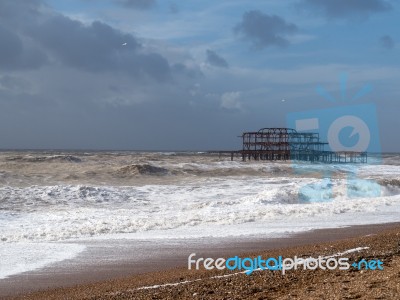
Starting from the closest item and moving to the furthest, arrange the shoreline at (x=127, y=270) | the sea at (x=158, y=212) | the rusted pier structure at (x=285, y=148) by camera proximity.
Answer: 1. the shoreline at (x=127, y=270)
2. the sea at (x=158, y=212)
3. the rusted pier structure at (x=285, y=148)

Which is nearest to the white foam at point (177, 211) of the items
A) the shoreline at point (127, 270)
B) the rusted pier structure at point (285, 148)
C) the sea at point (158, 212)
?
the sea at point (158, 212)

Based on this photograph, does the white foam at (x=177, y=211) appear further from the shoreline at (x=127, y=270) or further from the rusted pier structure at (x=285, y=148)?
the rusted pier structure at (x=285, y=148)

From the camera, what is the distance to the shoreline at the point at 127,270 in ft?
25.6

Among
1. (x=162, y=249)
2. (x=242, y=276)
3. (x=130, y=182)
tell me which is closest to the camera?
(x=242, y=276)

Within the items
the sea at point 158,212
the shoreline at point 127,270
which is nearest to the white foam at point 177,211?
the sea at point 158,212

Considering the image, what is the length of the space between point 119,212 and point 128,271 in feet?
29.0

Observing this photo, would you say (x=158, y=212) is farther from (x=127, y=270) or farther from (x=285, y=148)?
(x=285, y=148)

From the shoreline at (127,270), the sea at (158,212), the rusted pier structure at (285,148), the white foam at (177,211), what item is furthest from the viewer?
the rusted pier structure at (285,148)

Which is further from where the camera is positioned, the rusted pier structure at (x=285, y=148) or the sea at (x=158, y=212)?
the rusted pier structure at (x=285, y=148)

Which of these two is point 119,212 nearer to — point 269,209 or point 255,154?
point 269,209

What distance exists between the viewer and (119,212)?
17766 mm

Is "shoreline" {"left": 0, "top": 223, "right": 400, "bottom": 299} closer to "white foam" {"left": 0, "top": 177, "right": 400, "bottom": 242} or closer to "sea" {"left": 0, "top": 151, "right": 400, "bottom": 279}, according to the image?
"sea" {"left": 0, "top": 151, "right": 400, "bottom": 279}

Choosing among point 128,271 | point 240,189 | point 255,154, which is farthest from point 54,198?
point 255,154

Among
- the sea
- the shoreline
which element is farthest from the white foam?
the shoreline
